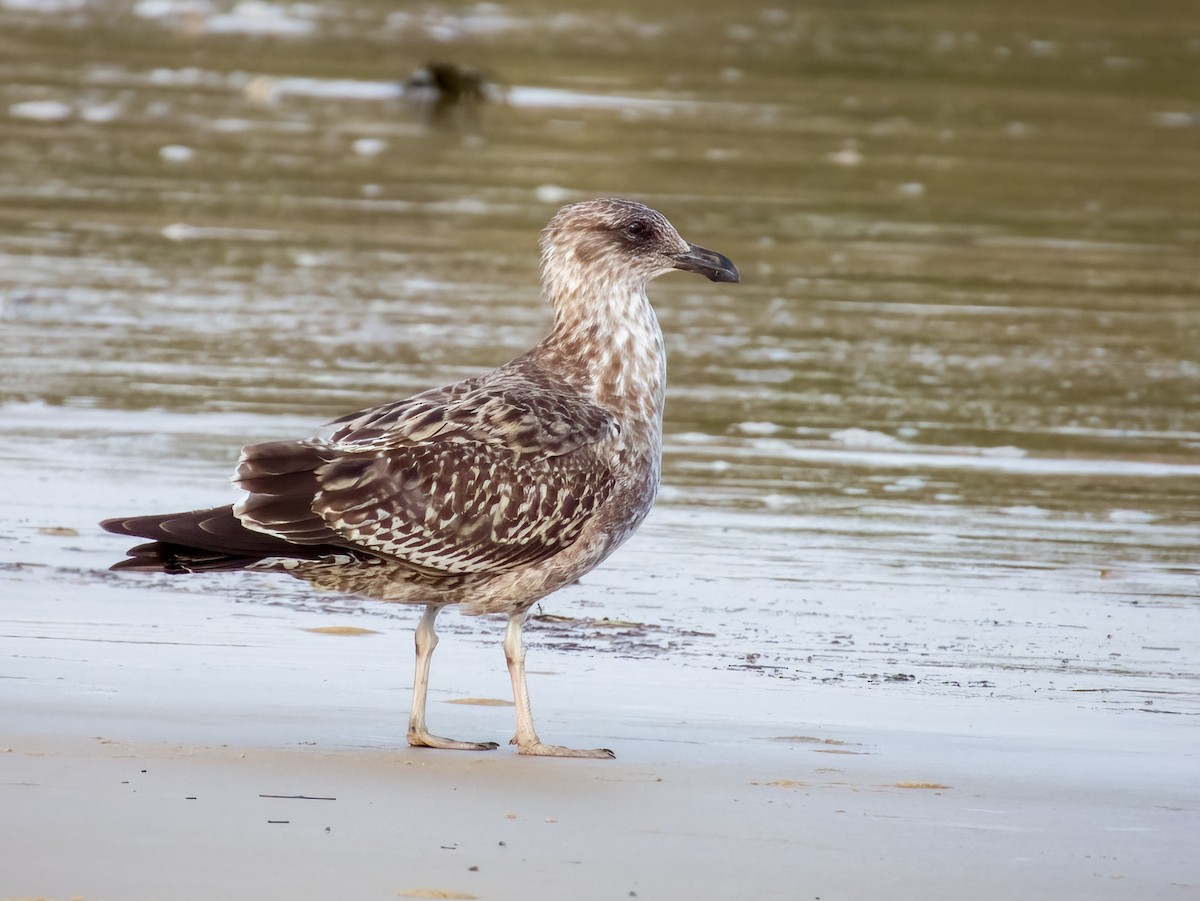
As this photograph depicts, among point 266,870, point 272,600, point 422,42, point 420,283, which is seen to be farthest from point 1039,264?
point 422,42

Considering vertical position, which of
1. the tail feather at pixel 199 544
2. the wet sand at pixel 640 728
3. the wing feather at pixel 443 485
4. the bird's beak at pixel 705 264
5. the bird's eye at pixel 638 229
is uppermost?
the bird's eye at pixel 638 229

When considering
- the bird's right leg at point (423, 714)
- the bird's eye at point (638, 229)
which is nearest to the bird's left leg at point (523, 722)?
the bird's right leg at point (423, 714)

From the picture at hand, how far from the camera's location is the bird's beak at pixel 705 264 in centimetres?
817

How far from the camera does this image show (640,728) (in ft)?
23.3

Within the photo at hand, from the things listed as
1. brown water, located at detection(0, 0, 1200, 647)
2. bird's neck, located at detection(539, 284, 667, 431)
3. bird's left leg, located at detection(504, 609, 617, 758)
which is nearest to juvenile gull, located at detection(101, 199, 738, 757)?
bird's left leg, located at detection(504, 609, 617, 758)

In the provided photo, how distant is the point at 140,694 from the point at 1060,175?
51.1 ft

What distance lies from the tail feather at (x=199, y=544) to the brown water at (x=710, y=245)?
338 centimetres

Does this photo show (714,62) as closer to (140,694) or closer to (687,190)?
(687,190)

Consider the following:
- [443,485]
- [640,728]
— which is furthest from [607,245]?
[640,728]

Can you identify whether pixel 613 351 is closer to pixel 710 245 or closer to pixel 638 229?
pixel 638 229

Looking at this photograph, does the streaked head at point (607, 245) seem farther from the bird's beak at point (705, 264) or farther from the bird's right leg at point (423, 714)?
the bird's right leg at point (423, 714)

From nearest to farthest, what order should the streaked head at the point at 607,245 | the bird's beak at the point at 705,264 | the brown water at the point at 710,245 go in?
1. the streaked head at the point at 607,245
2. the bird's beak at the point at 705,264
3. the brown water at the point at 710,245

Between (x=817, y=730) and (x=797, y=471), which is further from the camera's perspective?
(x=797, y=471)

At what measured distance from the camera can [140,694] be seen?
280 inches
